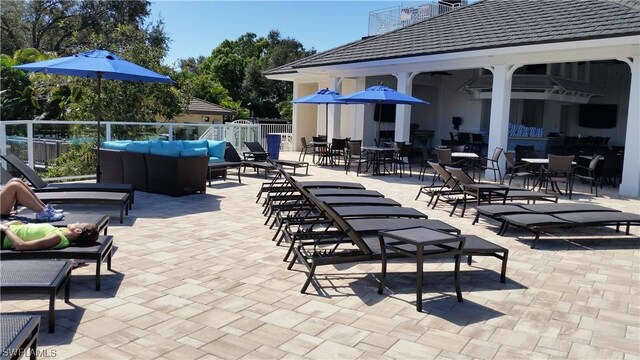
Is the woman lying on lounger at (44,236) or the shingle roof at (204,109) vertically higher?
the shingle roof at (204,109)

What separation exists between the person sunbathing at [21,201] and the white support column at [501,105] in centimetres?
1126

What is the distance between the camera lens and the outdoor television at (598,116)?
18.3 metres

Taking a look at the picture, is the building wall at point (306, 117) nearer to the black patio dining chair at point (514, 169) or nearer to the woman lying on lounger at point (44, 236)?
the black patio dining chair at point (514, 169)

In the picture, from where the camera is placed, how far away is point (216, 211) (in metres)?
8.09

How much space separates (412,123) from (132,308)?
18204 millimetres

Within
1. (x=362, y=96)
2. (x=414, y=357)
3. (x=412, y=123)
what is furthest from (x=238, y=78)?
(x=414, y=357)

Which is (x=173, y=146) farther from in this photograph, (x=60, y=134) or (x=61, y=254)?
(x=61, y=254)

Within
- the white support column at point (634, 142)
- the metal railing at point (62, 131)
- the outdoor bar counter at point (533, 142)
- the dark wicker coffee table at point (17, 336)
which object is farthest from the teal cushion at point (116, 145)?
the outdoor bar counter at point (533, 142)

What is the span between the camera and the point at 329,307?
13.5ft

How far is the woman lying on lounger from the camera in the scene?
405 centimetres

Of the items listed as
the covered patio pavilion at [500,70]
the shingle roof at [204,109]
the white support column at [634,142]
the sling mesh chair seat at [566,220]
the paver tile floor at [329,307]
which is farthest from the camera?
the shingle roof at [204,109]

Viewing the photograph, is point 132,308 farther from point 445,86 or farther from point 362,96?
point 445,86

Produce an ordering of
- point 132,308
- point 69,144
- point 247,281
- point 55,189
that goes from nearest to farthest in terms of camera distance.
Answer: point 132,308 → point 247,281 → point 55,189 → point 69,144

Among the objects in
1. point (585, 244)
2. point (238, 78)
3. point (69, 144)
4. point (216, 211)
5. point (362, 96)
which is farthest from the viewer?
point (238, 78)
